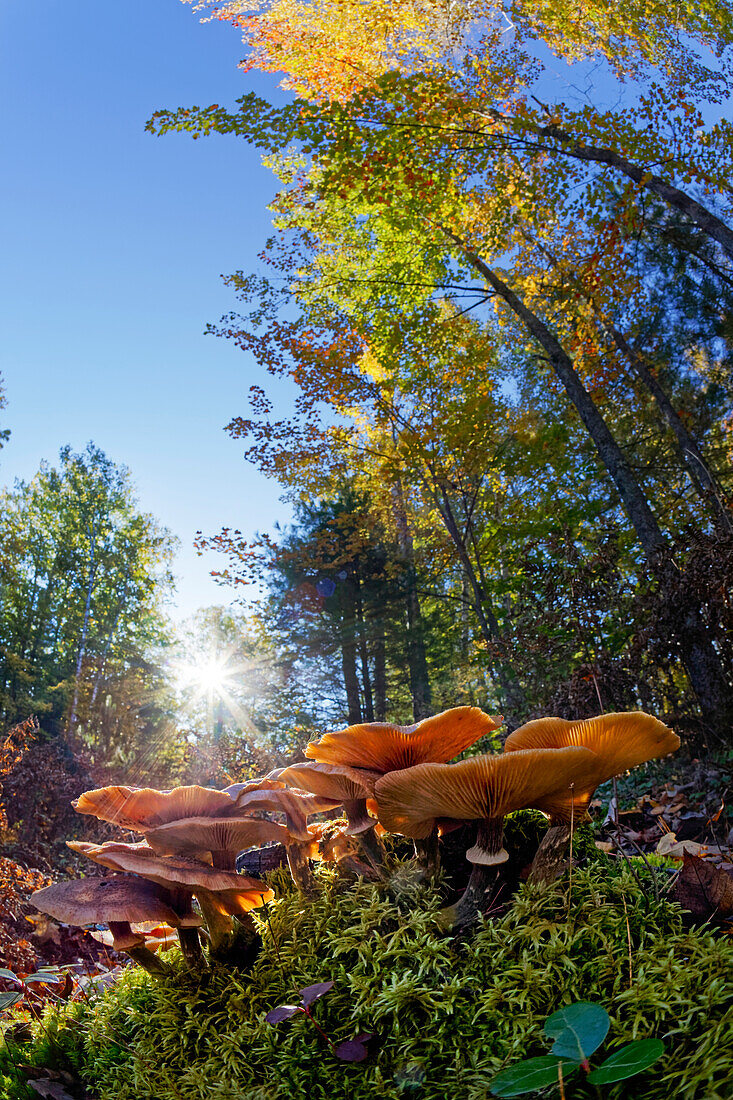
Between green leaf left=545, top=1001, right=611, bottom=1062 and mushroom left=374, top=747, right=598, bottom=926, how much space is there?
1.03 ft

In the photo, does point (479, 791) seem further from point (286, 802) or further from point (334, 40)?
point (334, 40)

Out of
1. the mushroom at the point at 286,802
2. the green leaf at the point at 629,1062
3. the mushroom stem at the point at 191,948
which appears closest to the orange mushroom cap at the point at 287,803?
the mushroom at the point at 286,802

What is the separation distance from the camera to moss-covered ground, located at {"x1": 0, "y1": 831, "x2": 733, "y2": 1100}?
39.8 inches

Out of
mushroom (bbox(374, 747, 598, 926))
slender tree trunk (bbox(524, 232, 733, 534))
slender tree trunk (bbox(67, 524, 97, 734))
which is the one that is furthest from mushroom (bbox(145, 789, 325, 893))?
slender tree trunk (bbox(67, 524, 97, 734))

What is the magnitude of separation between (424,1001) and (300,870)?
21.1 inches

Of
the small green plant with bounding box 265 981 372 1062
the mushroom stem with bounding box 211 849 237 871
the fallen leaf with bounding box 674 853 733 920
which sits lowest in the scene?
the small green plant with bounding box 265 981 372 1062

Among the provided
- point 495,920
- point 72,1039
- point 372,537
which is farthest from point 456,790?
point 372,537

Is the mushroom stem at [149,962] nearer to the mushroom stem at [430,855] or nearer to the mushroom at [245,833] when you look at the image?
the mushroom at [245,833]

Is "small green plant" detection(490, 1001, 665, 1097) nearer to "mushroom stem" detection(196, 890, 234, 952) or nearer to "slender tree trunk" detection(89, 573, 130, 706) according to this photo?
"mushroom stem" detection(196, 890, 234, 952)

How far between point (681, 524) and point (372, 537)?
33.5 ft

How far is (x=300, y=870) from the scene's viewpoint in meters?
1.60

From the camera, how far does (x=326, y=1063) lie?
1201 mm

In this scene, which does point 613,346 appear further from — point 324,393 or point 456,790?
point 456,790

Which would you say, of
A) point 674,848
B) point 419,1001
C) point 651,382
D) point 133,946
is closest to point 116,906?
point 133,946
